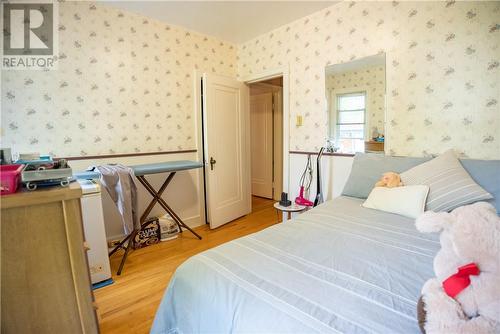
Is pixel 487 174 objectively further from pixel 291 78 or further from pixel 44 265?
pixel 44 265

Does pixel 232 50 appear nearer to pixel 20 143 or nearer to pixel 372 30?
pixel 372 30

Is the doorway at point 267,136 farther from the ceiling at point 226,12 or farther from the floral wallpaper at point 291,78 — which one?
the ceiling at point 226,12

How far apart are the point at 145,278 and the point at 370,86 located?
2.65m

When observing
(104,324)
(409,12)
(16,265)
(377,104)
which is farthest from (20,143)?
(409,12)

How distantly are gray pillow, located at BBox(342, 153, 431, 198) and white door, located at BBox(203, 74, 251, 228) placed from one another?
1.63 m

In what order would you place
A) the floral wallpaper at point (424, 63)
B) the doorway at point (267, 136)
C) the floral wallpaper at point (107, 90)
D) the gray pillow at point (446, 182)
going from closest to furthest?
the gray pillow at point (446, 182) → the floral wallpaper at point (424, 63) → the floral wallpaper at point (107, 90) → the doorway at point (267, 136)

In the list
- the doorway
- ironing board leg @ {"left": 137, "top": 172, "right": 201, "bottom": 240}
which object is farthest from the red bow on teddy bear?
the doorway

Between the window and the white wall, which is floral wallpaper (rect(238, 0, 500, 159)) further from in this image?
the white wall

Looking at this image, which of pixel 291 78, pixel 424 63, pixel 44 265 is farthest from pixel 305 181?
pixel 44 265

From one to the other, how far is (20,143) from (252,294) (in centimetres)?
237

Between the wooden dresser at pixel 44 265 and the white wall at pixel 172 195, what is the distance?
1.88 m

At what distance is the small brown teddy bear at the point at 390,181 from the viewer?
5.91 ft

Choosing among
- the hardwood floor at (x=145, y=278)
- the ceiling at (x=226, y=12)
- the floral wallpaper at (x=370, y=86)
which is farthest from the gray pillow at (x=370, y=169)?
the ceiling at (x=226, y=12)

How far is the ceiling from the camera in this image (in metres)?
2.39
